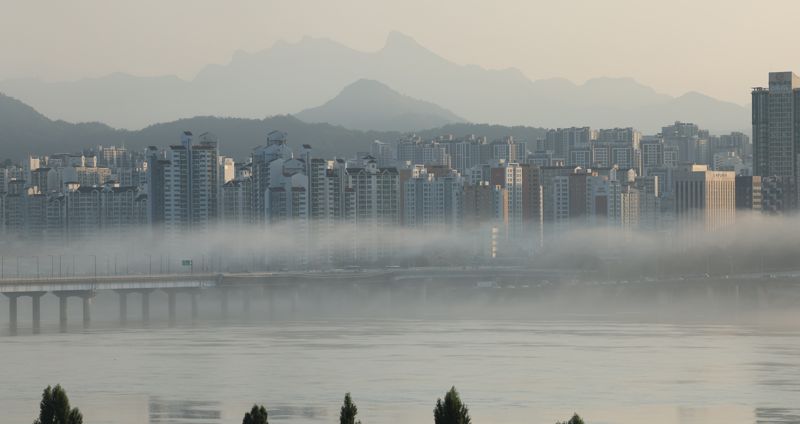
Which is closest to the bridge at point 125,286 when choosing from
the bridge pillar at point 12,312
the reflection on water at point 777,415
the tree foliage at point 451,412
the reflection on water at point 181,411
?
the bridge pillar at point 12,312

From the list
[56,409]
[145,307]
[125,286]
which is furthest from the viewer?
[145,307]

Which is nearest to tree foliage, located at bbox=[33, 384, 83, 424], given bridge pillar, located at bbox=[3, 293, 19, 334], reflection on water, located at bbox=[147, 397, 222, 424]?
reflection on water, located at bbox=[147, 397, 222, 424]

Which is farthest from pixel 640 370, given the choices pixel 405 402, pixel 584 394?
pixel 405 402

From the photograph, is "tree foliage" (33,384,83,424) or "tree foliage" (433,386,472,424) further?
"tree foliage" (33,384,83,424)

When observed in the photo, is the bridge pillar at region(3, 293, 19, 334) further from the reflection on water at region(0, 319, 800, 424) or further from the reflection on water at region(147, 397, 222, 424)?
the reflection on water at region(147, 397, 222, 424)

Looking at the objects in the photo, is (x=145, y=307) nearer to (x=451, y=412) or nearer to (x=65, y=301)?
(x=65, y=301)

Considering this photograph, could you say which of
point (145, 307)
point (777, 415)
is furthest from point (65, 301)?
point (777, 415)

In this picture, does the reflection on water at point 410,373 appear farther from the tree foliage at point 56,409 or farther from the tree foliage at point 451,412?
the tree foliage at point 451,412

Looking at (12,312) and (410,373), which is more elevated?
(410,373)
